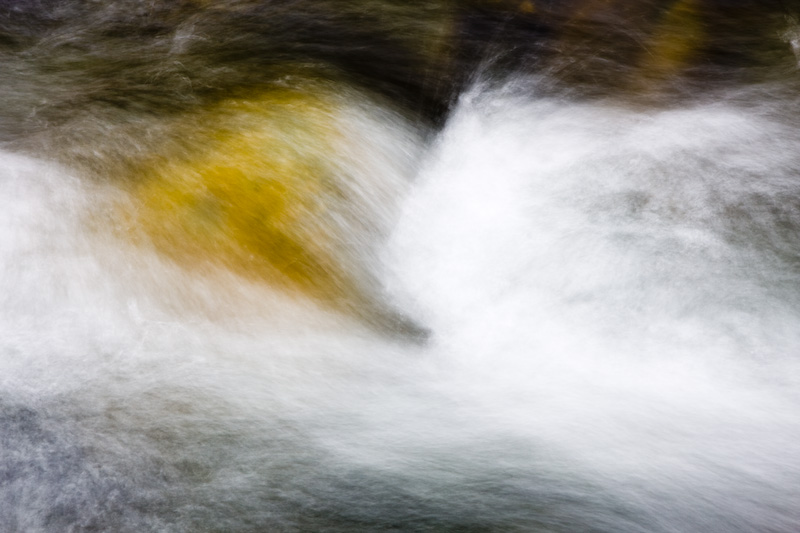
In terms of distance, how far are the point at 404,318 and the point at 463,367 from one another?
1.60 ft

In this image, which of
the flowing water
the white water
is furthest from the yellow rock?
the white water

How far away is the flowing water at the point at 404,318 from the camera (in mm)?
3289

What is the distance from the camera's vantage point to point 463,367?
390cm

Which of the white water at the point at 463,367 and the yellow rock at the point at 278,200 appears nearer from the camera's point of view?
the white water at the point at 463,367

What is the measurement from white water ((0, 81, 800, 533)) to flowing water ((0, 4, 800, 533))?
0.05 ft

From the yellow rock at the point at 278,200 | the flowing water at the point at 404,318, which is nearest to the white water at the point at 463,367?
the flowing water at the point at 404,318

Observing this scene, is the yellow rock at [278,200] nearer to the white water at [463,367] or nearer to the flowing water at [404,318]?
the flowing water at [404,318]

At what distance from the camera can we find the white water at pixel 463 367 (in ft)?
10.7

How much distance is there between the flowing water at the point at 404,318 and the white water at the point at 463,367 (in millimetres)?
Answer: 14

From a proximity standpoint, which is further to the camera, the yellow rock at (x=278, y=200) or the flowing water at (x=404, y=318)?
the yellow rock at (x=278, y=200)

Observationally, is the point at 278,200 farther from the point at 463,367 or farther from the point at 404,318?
the point at 463,367

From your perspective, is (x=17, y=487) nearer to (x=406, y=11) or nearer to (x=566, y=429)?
(x=566, y=429)

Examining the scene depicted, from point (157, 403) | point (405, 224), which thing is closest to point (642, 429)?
point (405, 224)

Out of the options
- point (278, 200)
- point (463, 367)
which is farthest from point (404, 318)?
point (278, 200)
